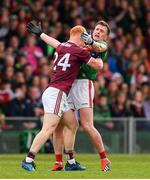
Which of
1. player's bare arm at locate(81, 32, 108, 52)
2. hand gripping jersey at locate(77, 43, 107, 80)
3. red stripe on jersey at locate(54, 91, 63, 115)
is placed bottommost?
red stripe on jersey at locate(54, 91, 63, 115)

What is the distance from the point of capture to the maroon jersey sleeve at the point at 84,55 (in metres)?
14.5

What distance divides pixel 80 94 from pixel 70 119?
1.47ft

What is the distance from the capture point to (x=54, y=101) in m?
14.4

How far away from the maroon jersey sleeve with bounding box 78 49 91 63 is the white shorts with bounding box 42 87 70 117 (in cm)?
61

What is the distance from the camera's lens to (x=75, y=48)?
14.6 meters

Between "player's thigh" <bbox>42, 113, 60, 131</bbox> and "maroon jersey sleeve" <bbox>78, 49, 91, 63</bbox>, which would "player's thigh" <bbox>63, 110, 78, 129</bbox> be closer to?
"player's thigh" <bbox>42, 113, 60, 131</bbox>

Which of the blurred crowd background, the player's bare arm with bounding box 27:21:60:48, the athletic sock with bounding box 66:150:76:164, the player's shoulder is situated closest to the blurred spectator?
the blurred crowd background

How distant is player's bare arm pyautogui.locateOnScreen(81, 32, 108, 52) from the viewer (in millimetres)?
14484

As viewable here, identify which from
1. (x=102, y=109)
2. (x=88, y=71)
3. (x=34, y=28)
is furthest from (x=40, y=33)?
(x=102, y=109)

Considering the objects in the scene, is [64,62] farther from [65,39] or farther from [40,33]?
[65,39]

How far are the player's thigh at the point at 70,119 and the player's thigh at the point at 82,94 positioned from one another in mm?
168

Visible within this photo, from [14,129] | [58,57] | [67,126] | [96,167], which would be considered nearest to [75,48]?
[58,57]

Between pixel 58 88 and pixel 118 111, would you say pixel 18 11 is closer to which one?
pixel 118 111

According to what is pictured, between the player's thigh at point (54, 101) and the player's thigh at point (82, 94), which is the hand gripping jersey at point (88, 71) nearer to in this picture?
the player's thigh at point (82, 94)
